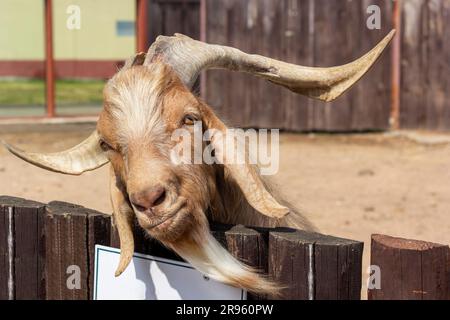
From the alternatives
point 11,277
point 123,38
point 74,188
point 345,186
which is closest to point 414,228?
point 345,186

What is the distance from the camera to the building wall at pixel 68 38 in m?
14.8

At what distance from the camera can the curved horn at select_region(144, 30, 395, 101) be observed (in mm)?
3500

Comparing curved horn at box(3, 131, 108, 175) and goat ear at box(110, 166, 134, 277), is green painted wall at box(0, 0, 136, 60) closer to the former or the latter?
curved horn at box(3, 131, 108, 175)

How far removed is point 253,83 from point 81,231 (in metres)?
10.5

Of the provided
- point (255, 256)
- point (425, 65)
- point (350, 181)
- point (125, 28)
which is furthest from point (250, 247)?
point (125, 28)

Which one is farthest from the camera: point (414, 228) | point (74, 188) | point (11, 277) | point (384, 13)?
point (384, 13)

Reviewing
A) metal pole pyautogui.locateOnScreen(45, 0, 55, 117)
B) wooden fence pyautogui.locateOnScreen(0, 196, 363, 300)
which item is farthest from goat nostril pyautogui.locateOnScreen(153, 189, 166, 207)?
metal pole pyautogui.locateOnScreen(45, 0, 55, 117)

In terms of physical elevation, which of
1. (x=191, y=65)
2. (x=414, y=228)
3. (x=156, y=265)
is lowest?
(x=414, y=228)

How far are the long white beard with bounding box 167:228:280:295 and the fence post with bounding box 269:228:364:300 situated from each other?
0.07 metres

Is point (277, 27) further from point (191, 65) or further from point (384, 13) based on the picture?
point (191, 65)

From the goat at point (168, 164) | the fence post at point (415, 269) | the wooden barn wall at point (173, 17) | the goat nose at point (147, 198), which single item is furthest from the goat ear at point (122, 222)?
the wooden barn wall at point (173, 17)

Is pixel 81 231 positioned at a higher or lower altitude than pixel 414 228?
higher

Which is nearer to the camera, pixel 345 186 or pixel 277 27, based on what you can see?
pixel 345 186
